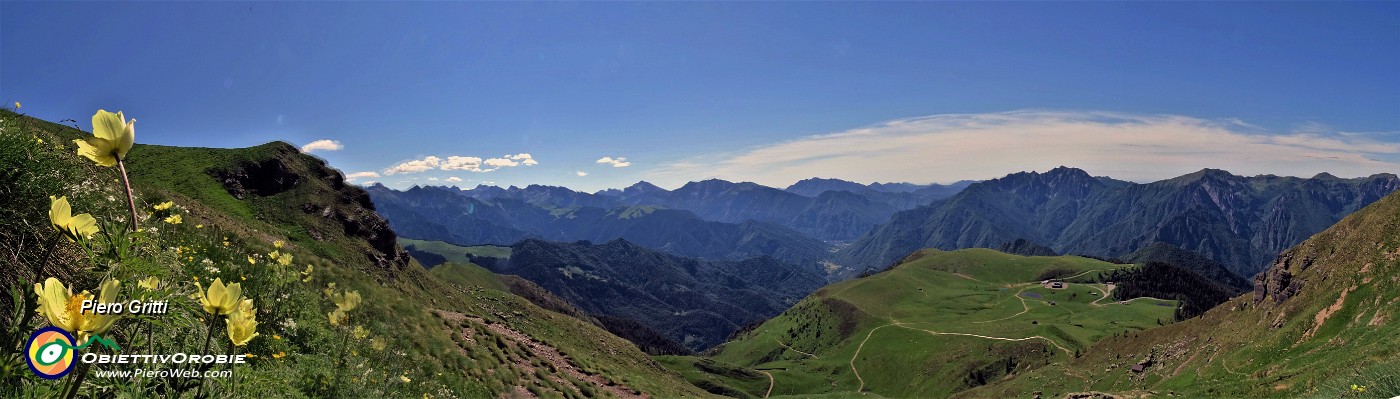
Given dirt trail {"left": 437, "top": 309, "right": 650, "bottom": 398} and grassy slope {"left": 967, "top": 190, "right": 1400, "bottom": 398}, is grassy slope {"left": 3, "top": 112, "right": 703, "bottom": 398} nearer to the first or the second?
dirt trail {"left": 437, "top": 309, "right": 650, "bottom": 398}

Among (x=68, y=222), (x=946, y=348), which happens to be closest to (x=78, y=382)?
(x=68, y=222)

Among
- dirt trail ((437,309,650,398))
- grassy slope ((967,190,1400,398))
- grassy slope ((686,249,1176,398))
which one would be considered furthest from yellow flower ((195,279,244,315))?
grassy slope ((686,249,1176,398))

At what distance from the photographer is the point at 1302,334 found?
37.0 m

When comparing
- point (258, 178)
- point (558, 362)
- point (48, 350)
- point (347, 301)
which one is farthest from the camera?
point (258, 178)

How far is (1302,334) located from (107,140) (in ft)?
187

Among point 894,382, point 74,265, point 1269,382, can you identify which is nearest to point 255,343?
point 74,265

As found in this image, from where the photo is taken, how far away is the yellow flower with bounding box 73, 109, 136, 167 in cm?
289

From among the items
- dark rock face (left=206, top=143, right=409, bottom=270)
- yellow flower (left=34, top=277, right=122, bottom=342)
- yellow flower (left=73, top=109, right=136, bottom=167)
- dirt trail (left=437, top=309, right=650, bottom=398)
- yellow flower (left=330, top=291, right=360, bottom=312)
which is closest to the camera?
yellow flower (left=34, top=277, right=122, bottom=342)

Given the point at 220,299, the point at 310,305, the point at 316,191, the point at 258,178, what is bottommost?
the point at 310,305

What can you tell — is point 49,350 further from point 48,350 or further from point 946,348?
point 946,348

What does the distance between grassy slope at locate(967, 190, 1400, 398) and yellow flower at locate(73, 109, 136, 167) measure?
735 inches

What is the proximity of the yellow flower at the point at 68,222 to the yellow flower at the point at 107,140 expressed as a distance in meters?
0.33

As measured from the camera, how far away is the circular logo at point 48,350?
99.6 inches

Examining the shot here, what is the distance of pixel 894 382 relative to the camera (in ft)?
460
